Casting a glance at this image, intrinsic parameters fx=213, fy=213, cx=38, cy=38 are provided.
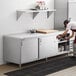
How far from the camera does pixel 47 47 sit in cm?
530

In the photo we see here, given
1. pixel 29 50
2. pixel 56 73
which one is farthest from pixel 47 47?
pixel 56 73

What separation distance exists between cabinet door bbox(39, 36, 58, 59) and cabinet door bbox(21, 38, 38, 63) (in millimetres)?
165

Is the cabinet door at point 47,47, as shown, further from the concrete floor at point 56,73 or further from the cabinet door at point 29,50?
the concrete floor at point 56,73

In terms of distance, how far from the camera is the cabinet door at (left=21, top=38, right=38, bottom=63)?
15.7 ft

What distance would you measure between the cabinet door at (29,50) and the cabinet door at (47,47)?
165mm

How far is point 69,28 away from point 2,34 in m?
1.63

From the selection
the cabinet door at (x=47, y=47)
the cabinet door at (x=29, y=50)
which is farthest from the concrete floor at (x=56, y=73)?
the cabinet door at (x=47, y=47)

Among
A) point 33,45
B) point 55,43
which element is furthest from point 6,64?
point 55,43

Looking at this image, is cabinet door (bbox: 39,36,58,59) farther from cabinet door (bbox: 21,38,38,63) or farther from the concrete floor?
the concrete floor

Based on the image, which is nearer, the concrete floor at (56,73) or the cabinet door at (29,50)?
the concrete floor at (56,73)

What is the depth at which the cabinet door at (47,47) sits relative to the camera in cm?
515

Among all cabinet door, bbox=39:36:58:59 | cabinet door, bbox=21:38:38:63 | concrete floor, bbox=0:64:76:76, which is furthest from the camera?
cabinet door, bbox=39:36:58:59

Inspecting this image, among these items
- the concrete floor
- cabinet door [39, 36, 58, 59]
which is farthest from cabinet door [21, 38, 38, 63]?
the concrete floor

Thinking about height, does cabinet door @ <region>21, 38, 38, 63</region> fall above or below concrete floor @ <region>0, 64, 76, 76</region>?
above
